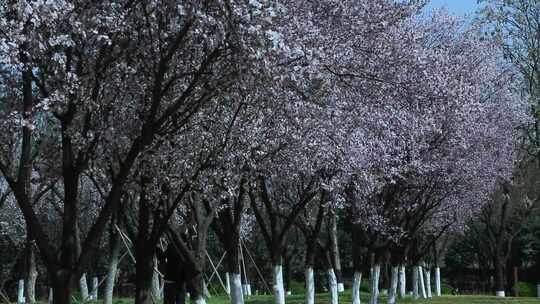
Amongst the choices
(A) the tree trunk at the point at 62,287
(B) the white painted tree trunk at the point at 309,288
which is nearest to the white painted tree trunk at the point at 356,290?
(B) the white painted tree trunk at the point at 309,288

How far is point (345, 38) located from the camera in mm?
14148

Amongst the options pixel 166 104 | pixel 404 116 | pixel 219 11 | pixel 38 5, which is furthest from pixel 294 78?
pixel 404 116

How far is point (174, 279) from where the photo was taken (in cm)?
2030

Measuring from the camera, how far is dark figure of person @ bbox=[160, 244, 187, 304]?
2006 centimetres

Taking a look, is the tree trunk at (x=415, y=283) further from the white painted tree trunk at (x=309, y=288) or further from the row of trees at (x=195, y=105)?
the row of trees at (x=195, y=105)

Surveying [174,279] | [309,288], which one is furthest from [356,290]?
[174,279]

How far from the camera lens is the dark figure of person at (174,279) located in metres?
20.1

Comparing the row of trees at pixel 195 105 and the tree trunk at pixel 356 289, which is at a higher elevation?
the row of trees at pixel 195 105

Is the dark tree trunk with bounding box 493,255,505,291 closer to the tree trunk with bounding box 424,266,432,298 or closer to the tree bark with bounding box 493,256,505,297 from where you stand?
the tree bark with bounding box 493,256,505,297

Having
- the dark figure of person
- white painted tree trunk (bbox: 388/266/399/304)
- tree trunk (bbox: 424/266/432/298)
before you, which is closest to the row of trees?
the dark figure of person

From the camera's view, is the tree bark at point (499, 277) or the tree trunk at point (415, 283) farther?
the tree bark at point (499, 277)

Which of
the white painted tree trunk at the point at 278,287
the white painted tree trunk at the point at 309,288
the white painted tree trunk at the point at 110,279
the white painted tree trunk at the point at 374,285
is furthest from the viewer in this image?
the white painted tree trunk at the point at 374,285

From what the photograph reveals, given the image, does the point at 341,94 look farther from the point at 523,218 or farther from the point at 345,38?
the point at 523,218

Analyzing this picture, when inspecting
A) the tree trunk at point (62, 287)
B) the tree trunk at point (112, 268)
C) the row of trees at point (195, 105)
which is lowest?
the tree trunk at point (62, 287)
